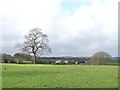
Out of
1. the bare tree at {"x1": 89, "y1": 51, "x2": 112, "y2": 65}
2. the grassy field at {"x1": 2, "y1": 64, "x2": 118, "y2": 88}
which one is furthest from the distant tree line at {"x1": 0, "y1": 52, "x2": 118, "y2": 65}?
the grassy field at {"x1": 2, "y1": 64, "x2": 118, "y2": 88}

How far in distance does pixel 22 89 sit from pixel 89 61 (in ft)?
204

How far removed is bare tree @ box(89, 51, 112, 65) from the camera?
74500 millimetres

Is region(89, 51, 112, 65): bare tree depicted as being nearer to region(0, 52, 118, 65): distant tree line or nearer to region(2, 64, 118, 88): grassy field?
region(0, 52, 118, 65): distant tree line

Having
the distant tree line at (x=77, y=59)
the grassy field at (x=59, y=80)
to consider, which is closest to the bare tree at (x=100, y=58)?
the distant tree line at (x=77, y=59)

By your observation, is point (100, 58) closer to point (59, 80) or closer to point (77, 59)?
point (77, 59)

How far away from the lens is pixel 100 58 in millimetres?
76812

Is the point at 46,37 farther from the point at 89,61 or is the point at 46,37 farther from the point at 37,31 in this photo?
the point at 89,61

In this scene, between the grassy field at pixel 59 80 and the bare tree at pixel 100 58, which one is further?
the bare tree at pixel 100 58

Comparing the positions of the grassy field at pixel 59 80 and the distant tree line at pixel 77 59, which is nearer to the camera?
the grassy field at pixel 59 80

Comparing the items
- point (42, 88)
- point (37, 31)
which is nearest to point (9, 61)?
point (37, 31)

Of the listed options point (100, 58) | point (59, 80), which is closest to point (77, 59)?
point (100, 58)

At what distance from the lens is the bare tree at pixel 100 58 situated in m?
74.5

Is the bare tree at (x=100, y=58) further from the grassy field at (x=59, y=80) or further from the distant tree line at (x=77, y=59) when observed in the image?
the grassy field at (x=59, y=80)

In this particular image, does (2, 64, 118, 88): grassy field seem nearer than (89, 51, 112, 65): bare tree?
Yes
